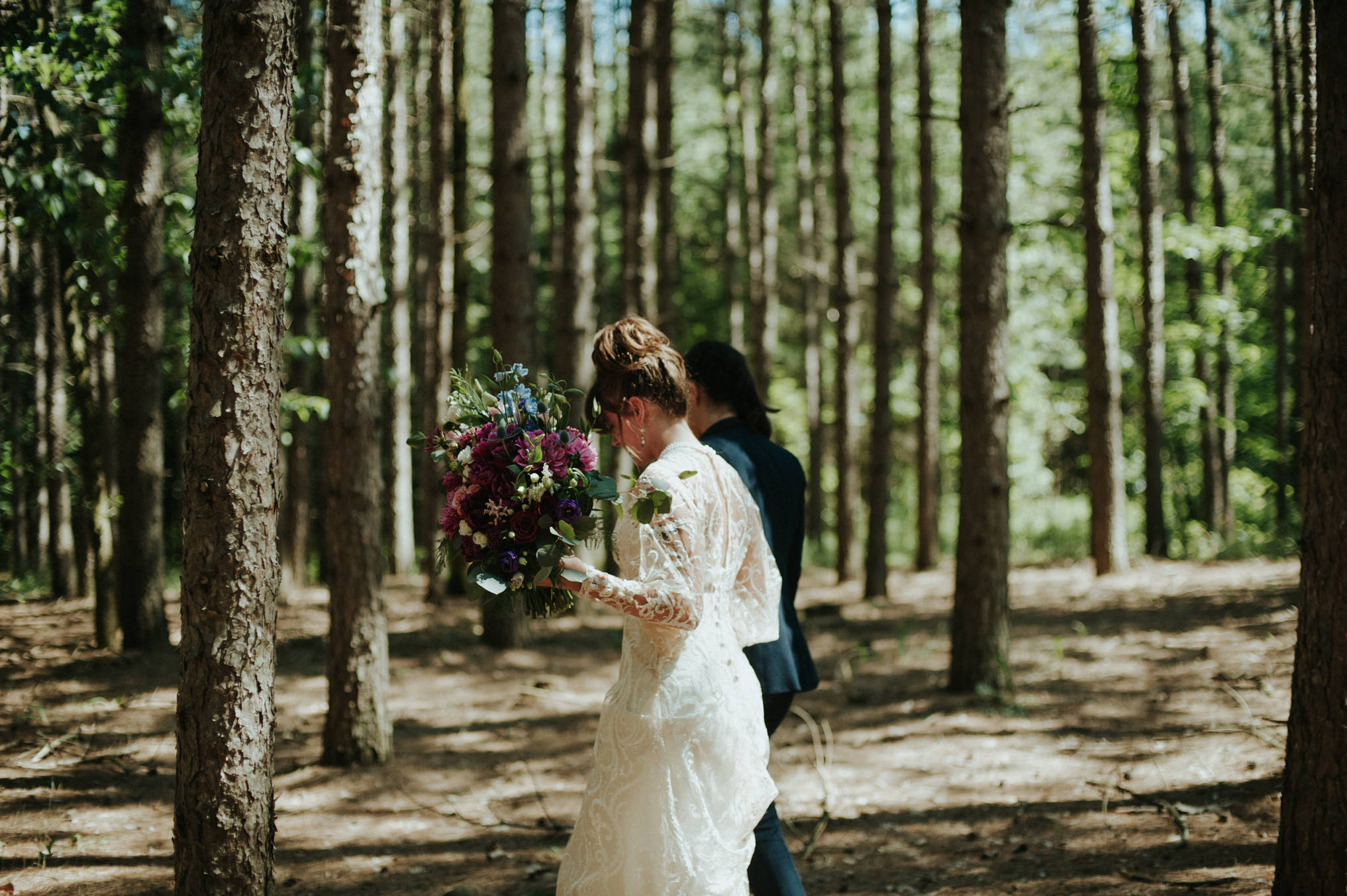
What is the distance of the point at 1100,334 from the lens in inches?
475

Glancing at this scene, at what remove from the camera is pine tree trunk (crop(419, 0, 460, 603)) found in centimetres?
1356

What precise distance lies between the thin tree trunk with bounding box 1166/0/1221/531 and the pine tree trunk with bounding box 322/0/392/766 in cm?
1124

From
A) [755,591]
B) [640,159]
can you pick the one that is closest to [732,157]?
[640,159]

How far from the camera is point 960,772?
620 cm

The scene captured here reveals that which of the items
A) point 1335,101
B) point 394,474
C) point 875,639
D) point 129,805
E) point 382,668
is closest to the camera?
point 1335,101

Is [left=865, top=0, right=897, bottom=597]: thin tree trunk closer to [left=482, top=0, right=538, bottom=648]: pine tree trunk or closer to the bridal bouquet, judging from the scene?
[left=482, top=0, right=538, bottom=648]: pine tree trunk

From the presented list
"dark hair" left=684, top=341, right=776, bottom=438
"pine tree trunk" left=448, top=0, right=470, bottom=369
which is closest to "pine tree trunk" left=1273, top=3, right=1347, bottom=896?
"dark hair" left=684, top=341, right=776, bottom=438

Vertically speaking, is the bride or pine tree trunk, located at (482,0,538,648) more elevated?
pine tree trunk, located at (482,0,538,648)

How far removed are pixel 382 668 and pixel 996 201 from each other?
18.9 feet

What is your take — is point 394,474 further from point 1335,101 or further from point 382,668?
point 1335,101

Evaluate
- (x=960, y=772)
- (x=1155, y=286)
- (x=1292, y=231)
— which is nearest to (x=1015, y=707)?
(x=960, y=772)

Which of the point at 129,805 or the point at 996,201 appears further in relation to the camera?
the point at 996,201

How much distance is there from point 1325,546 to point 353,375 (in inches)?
203

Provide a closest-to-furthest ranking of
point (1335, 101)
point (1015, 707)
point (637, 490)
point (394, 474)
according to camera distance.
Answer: point (637, 490) < point (1335, 101) < point (1015, 707) < point (394, 474)
